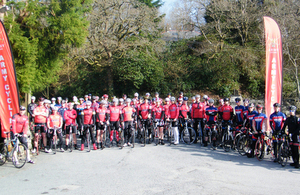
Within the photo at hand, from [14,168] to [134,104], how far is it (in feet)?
21.0

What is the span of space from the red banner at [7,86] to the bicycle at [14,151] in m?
0.74

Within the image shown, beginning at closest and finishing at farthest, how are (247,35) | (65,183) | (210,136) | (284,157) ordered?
(65,183), (284,157), (210,136), (247,35)

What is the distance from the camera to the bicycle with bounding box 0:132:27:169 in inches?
312

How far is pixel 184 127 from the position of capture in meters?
11.3

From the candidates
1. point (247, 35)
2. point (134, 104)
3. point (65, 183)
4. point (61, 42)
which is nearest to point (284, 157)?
point (65, 183)

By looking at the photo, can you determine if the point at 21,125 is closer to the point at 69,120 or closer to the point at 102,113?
the point at 69,120

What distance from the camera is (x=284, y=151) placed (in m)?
7.78

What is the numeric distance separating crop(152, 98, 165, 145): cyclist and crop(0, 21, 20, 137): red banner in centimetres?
547

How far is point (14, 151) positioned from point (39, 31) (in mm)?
7319

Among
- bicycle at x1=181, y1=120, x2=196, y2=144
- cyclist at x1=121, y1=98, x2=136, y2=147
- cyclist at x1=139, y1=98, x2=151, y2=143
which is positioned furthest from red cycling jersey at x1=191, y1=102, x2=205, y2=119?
cyclist at x1=121, y1=98, x2=136, y2=147

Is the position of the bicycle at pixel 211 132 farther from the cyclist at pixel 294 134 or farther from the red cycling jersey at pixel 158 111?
the cyclist at pixel 294 134

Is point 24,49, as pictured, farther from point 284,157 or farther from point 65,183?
point 284,157

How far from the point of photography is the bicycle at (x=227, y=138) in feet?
31.7

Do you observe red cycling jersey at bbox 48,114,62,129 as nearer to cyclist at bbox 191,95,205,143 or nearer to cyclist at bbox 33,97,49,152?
cyclist at bbox 33,97,49,152
